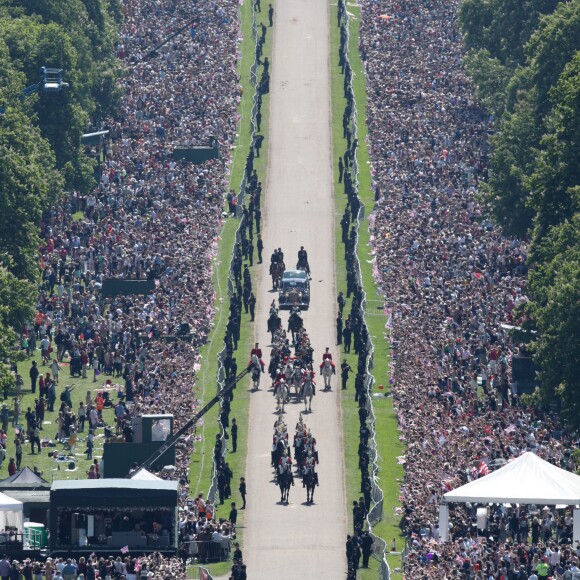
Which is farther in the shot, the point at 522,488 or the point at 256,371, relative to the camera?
the point at 256,371

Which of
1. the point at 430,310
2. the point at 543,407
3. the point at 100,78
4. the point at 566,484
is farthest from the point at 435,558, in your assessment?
the point at 100,78

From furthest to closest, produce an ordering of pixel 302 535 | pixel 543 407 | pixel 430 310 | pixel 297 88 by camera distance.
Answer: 1. pixel 297 88
2. pixel 430 310
3. pixel 543 407
4. pixel 302 535

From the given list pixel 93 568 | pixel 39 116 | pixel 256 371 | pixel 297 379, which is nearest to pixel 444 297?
pixel 256 371

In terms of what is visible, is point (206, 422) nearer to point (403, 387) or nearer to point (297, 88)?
point (403, 387)

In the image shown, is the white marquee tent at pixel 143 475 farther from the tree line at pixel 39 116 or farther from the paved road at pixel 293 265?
the tree line at pixel 39 116

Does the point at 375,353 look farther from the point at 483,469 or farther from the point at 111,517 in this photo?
the point at 111,517

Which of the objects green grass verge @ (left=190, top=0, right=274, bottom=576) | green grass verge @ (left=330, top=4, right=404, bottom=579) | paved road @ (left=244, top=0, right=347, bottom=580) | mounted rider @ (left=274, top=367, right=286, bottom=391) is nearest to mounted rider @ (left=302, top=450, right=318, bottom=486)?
paved road @ (left=244, top=0, right=347, bottom=580)
